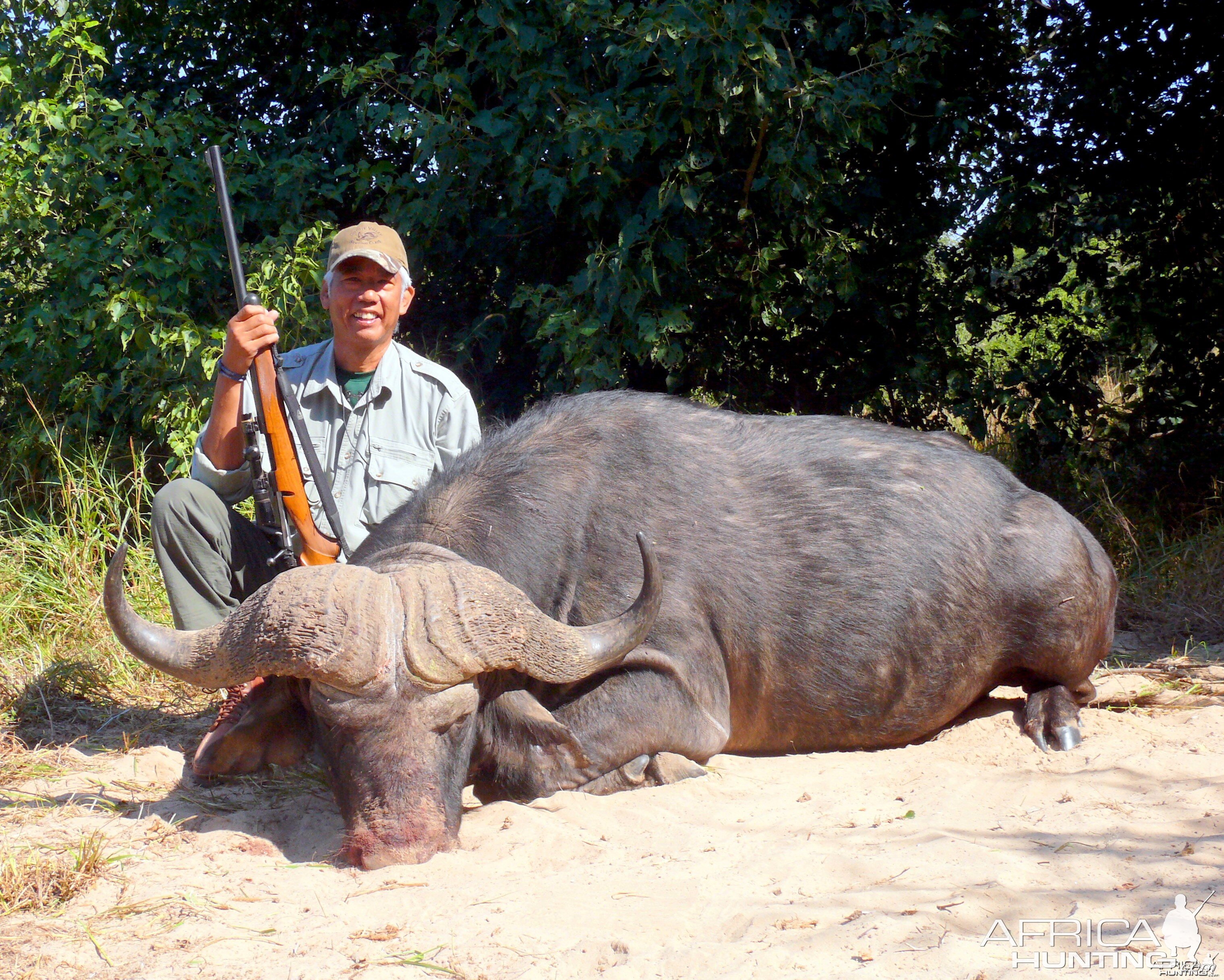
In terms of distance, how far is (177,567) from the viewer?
4410mm

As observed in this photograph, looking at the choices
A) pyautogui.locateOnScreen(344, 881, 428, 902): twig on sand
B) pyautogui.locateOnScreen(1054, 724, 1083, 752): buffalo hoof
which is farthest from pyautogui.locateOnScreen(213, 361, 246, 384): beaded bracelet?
pyautogui.locateOnScreen(1054, 724, 1083, 752): buffalo hoof

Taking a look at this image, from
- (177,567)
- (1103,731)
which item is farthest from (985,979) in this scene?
(177,567)

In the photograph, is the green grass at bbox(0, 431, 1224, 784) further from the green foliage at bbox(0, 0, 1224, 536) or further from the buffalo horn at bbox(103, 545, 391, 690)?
the buffalo horn at bbox(103, 545, 391, 690)

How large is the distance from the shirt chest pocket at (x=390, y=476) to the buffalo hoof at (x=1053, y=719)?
8.30 feet

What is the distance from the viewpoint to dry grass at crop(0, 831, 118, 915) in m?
2.95

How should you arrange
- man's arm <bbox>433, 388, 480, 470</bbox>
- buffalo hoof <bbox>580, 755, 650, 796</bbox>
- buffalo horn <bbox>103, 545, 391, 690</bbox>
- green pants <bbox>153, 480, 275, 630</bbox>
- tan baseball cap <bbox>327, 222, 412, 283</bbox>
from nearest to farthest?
buffalo horn <bbox>103, 545, 391, 690</bbox>
buffalo hoof <bbox>580, 755, 650, 796</bbox>
green pants <bbox>153, 480, 275, 630</bbox>
tan baseball cap <bbox>327, 222, 412, 283</bbox>
man's arm <bbox>433, 388, 480, 470</bbox>

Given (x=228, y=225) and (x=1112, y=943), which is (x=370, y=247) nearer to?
(x=228, y=225)

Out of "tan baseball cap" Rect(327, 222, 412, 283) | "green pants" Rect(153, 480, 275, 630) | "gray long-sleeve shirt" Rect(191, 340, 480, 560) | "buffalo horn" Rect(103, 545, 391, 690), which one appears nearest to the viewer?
"buffalo horn" Rect(103, 545, 391, 690)

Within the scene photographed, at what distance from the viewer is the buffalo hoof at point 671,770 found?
3844 mm

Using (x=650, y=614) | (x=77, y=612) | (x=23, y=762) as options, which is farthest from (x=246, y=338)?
(x=77, y=612)

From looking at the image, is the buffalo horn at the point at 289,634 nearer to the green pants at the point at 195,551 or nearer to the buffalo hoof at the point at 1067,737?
the green pants at the point at 195,551

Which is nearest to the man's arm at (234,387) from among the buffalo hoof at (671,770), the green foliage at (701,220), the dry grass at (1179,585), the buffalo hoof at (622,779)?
the green foliage at (701,220)

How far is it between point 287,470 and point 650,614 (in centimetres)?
162

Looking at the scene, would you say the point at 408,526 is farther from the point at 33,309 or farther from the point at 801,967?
the point at 33,309
